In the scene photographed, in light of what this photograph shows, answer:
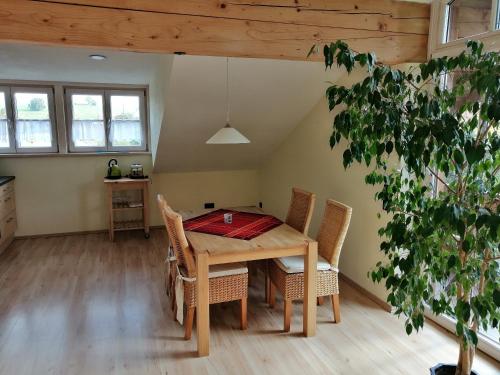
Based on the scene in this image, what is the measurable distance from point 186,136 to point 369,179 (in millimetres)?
2685

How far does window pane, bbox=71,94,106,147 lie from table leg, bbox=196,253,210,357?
357cm

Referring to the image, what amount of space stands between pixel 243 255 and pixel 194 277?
0.39 meters

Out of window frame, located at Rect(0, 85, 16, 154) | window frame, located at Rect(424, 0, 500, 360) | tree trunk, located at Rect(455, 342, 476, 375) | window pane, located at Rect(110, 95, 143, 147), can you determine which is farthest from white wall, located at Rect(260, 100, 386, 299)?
window frame, located at Rect(0, 85, 16, 154)

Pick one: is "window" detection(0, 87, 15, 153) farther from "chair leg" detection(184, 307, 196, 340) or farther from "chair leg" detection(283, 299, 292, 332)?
"chair leg" detection(283, 299, 292, 332)

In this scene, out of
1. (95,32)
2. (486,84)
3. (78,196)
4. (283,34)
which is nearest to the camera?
(486,84)

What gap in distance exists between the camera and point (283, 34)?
2.24m

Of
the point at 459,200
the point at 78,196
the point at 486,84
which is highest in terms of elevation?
the point at 486,84

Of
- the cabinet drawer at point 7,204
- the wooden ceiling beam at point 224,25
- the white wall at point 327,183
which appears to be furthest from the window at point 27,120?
the wooden ceiling beam at point 224,25

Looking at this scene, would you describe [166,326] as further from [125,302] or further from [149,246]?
[149,246]

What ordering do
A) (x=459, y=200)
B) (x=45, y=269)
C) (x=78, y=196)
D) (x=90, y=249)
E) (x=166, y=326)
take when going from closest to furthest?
1. (x=459, y=200)
2. (x=166, y=326)
3. (x=45, y=269)
4. (x=90, y=249)
5. (x=78, y=196)

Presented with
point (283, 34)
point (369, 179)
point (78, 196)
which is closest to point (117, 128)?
point (78, 196)

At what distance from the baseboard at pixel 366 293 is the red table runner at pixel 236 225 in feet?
3.23

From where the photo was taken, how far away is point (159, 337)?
2.66 m

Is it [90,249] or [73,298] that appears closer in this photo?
[73,298]
